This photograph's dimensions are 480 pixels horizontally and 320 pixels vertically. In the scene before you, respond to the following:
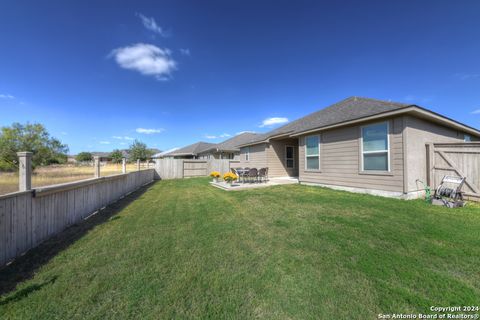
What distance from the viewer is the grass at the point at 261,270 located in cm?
180

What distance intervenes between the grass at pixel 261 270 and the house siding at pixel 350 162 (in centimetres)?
205

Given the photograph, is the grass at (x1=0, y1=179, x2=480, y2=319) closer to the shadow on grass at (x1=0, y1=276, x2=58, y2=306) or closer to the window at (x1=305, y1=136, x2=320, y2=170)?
the shadow on grass at (x1=0, y1=276, x2=58, y2=306)

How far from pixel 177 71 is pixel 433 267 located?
16548mm

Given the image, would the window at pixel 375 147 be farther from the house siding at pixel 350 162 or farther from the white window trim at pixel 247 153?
the white window trim at pixel 247 153

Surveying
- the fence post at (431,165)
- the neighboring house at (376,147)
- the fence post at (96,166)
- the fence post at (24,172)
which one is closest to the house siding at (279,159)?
the neighboring house at (376,147)

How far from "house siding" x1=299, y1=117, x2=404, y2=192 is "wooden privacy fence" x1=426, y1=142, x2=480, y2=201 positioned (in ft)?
4.82

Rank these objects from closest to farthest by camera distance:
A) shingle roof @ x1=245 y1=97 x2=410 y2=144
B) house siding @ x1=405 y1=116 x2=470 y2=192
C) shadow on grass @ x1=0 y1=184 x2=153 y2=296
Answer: shadow on grass @ x1=0 y1=184 x2=153 y2=296
house siding @ x1=405 y1=116 x2=470 y2=192
shingle roof @ x1=245 y1=97 x2=410 y2=144

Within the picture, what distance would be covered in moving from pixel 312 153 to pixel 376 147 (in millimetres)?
3043

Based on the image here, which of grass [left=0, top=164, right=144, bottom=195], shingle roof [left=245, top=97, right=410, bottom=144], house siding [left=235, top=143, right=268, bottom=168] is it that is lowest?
grass [left=0, top=164, right=144, bottom=195]

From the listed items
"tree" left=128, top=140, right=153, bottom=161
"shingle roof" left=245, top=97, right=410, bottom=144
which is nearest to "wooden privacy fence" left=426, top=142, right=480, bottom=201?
"shingle roof" left=245, top=97, right=410, bottom=144

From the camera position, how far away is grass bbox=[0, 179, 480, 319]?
5.91 ft

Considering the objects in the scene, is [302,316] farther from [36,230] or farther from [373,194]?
[373,194]

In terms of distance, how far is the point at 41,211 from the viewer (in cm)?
336

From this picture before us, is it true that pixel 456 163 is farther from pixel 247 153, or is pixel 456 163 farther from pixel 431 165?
pixel 247 153
